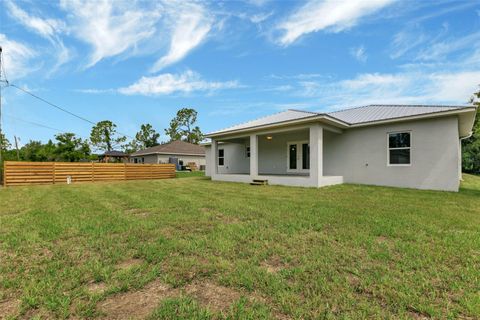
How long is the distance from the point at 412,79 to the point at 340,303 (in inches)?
578

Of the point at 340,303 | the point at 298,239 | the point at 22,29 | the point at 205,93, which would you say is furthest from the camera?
the point at 205,93

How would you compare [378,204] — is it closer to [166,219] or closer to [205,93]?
[166,219]

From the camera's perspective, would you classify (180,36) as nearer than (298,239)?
No

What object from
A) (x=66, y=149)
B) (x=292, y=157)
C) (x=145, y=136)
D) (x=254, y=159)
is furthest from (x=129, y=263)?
(x=145, y=136)

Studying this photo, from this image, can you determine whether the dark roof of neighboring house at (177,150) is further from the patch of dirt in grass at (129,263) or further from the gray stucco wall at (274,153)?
the patch of dirt in grass at (129,263)

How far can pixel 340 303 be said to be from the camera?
1939mm

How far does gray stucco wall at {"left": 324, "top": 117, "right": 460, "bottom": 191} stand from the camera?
832 centimetres

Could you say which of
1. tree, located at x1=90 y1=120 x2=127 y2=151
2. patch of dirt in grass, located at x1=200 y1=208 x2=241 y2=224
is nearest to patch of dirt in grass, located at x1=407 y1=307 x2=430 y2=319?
patch of dirt in grass, located at x1=200 y1=208 x2=241 y2=224

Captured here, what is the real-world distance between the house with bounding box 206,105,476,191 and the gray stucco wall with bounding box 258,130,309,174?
0.18m

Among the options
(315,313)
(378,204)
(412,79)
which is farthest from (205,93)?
(315,313)

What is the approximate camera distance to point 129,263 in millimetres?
2730

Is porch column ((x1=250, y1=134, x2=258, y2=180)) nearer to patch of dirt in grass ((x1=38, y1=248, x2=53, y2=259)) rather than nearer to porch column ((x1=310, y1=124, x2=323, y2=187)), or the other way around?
porch column ((x1=310, y1=124, x2=323, y2=187))

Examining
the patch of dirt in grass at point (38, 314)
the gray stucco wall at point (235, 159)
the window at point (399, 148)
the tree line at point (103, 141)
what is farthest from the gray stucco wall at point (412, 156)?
the tree line at point (103, 141)

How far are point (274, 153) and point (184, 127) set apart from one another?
36.0 metres
